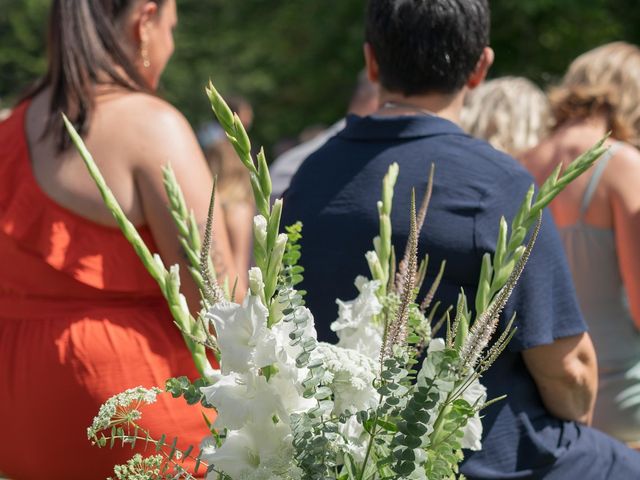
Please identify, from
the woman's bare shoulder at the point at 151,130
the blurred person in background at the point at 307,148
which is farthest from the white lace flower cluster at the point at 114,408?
the blurred person in background at the point at 307,148

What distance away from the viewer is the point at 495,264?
55.6 inches

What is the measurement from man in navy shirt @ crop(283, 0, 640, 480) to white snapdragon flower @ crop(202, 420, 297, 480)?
2.99 feet

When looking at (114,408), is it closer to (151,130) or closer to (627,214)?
(151,130)

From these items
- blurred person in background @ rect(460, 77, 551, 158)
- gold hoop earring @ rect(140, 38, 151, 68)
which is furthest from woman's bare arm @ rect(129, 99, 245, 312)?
blurred person in background @ rect(460, 77, 551, 158)

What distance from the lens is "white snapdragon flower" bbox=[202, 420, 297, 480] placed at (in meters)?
1.36

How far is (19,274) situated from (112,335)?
11.3 inches

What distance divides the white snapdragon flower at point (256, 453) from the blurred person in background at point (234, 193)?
4.39 meters

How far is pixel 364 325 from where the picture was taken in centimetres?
156

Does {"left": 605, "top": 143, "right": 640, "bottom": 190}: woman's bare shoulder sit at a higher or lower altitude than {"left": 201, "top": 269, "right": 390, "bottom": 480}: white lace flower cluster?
lower

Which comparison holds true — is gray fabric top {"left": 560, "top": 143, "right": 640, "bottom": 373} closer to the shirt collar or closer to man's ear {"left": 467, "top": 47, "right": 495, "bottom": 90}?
man's ear {"left": 467, "top": 47, "right": 495, "bottom": 90}

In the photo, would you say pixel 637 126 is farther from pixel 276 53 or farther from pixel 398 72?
pixel 276 53

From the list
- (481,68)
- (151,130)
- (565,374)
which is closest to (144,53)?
(151,130)

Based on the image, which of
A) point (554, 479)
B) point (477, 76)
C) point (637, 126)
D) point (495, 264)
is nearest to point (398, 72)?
point (477, 76)

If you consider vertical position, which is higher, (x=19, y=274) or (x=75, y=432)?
(x=19, y=274)
